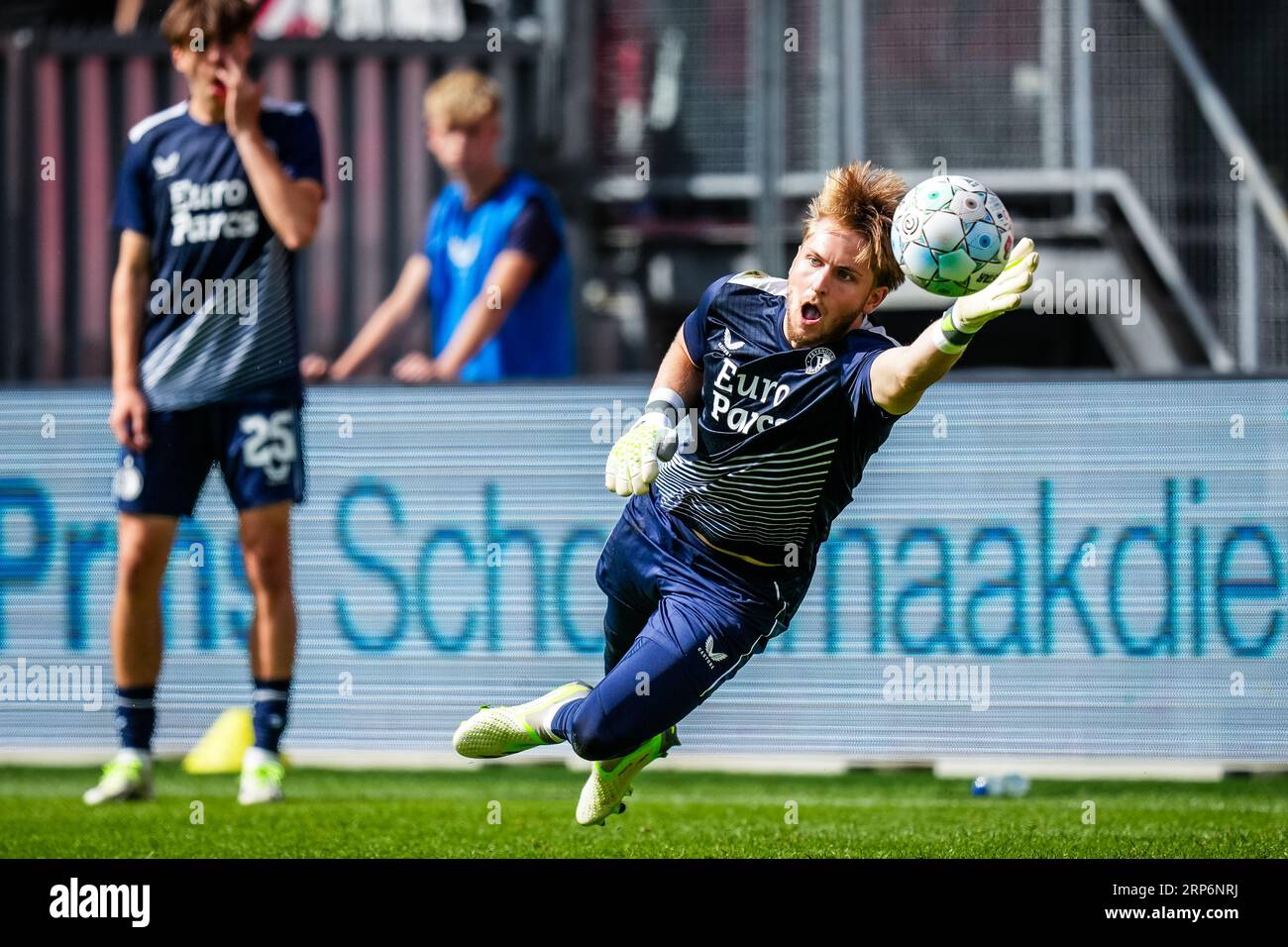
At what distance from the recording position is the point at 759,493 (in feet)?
17.9

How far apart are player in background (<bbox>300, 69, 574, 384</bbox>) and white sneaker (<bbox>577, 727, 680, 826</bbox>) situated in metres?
3.34

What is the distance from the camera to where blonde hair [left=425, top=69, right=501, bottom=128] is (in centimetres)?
888

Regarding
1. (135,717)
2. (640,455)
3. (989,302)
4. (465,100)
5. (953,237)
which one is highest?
(465,100)

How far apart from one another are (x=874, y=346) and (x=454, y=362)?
3714mm

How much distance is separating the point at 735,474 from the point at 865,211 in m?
0.84

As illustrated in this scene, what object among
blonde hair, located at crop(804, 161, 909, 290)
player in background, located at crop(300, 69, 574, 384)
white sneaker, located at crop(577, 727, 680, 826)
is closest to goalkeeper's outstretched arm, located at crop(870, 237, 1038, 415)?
blonde hair, located at crop(804, 161, 909, 290)

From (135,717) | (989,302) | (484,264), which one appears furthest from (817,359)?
(484,264)

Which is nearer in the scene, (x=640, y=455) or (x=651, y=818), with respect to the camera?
(x=640, y=455)

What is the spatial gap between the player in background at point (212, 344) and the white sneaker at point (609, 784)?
1.81m

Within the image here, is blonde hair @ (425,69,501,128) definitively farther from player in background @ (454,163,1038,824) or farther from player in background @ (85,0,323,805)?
player in background @ (454,163,1038,824)

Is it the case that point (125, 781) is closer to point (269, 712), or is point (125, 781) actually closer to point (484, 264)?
point (269, 712)

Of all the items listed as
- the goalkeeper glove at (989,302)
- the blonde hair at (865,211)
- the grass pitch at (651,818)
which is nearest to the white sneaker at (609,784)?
the grass pitch at (651,818)

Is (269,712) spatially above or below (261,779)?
above
